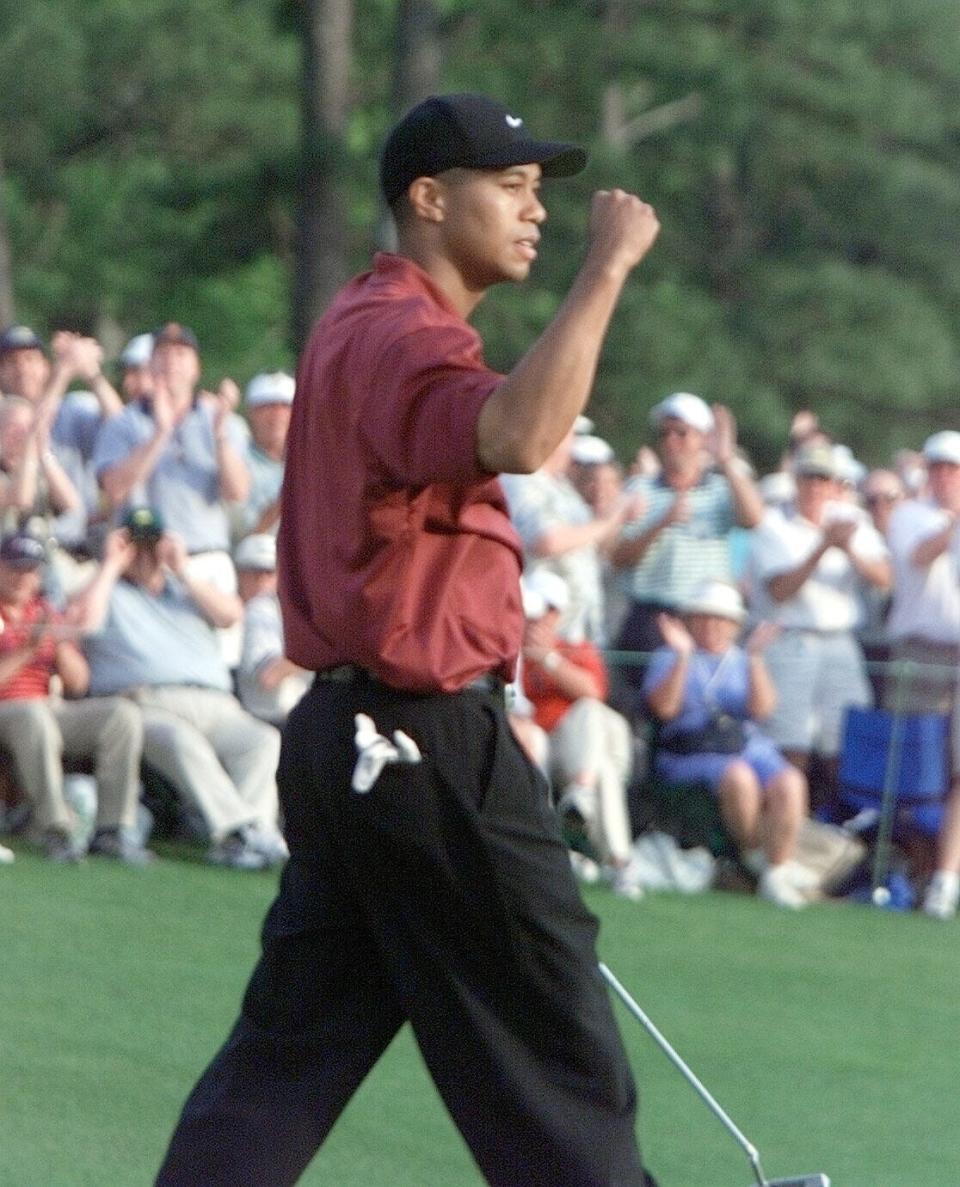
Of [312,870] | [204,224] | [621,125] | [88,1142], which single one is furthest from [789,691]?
[621,125]

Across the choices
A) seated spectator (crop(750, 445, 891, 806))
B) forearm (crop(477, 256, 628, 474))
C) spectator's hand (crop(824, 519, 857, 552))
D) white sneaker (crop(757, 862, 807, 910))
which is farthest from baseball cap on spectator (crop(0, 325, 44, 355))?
forearm (crop(477, 256, 628, 474))

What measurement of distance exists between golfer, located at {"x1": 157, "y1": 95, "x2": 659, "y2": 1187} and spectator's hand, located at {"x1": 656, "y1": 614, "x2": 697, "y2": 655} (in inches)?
272

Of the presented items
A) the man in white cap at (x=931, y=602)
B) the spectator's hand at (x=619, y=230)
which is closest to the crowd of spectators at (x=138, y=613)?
the man in white cap at (x=931, y=602)

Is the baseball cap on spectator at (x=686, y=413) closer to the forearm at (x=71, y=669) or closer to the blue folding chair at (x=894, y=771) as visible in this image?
the blue folding chair at (x=894, y=771)

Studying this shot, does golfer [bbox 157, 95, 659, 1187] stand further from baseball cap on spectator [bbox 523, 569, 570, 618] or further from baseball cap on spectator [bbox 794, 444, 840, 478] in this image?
baseball cap on spectator [bbox 794, 444, 840, 478]

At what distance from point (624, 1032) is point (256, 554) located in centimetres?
382

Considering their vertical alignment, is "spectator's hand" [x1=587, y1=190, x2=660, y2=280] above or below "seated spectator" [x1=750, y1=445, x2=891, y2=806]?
above

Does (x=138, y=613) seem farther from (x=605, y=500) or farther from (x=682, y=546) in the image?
(x=605, y=500)

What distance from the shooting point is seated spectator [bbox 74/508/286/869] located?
1077 centimetres

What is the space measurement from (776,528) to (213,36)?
64.1 feet

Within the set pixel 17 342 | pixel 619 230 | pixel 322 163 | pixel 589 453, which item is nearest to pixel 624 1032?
pixel 619 230

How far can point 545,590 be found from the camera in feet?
36.7

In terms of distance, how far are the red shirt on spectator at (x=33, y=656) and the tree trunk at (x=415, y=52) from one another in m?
10.6

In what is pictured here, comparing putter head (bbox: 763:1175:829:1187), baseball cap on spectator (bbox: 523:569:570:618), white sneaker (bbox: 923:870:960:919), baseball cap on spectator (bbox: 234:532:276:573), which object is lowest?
white sneaker (bbox: 923:870:960:919)
